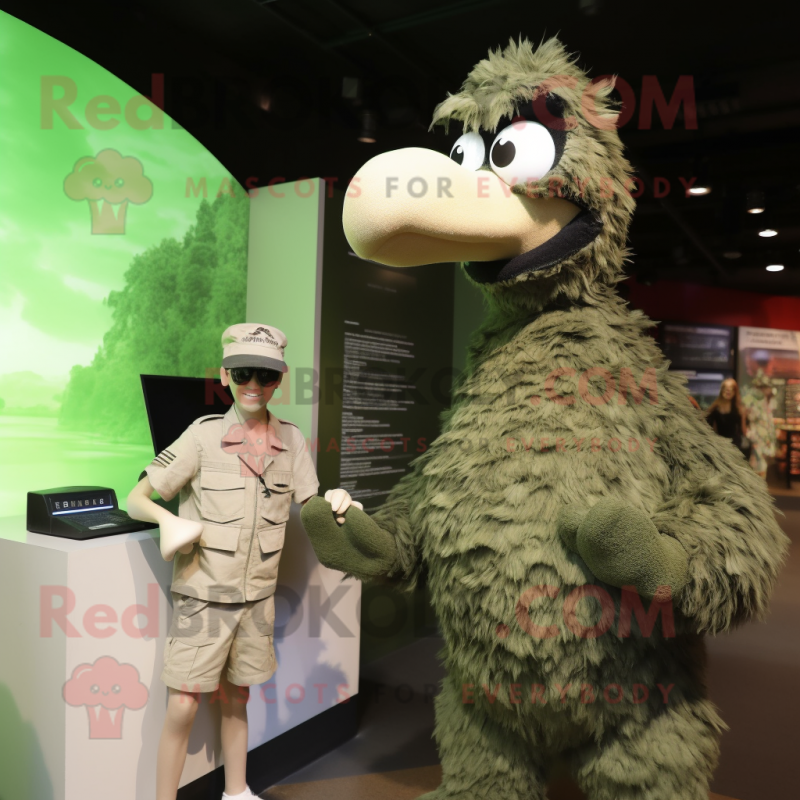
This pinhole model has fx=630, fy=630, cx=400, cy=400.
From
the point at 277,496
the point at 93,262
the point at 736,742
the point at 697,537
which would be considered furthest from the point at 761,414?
the point at 93,262

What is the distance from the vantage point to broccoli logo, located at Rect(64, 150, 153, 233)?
188 cm

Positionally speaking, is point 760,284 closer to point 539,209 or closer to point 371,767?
point 539,209

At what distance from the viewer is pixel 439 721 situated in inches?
51.8

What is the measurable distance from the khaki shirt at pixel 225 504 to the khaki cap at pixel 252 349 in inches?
6.4

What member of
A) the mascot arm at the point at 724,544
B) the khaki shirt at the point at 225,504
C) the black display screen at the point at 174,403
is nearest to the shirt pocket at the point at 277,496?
the khaki shirt at the point at 225,504

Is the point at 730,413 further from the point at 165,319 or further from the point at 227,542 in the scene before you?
the point at 165,319

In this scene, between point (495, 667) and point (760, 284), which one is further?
point (760, 284)

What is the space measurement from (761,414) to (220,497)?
1.63m

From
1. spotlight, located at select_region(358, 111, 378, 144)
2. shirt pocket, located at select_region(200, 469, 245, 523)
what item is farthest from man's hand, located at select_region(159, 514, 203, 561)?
spotlight, located at select_region(358, 111, 378, 144)

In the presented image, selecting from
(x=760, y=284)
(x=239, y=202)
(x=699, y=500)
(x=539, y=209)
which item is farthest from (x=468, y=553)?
(x=239, y=202)

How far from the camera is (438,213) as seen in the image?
1072mm

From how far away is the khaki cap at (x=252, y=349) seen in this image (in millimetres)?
1594

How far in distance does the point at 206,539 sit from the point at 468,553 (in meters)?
0.75

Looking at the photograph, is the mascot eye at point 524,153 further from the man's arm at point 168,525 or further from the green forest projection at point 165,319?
the green forest projection at point 165,319
